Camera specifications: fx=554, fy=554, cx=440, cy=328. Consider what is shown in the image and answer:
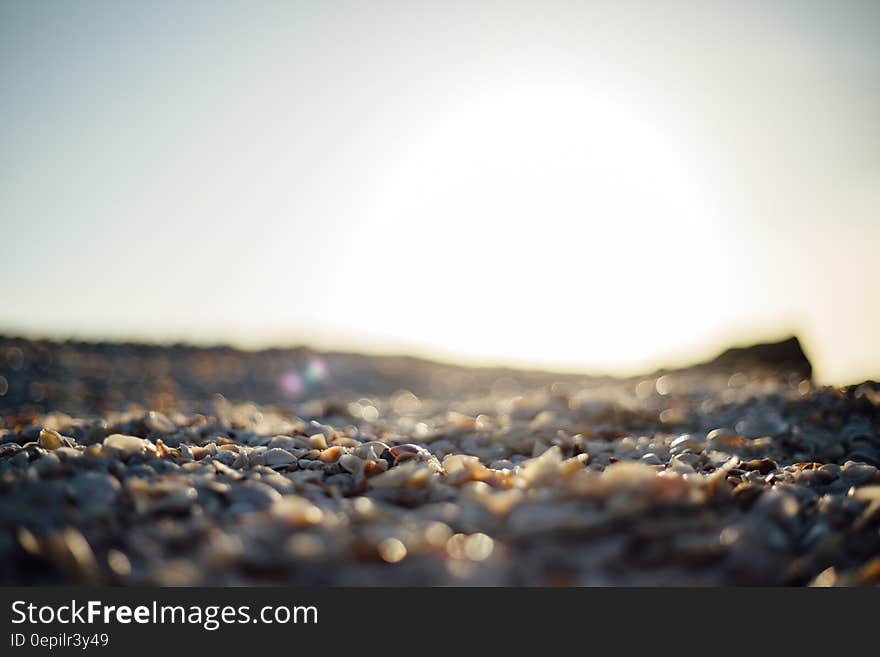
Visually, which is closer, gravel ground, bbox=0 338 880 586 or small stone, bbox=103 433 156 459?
gravel ground, bbox=0 338 880 586

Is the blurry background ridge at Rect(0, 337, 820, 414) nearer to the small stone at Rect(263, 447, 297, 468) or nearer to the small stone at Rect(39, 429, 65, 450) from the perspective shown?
the small stone at Rect(39, 429, 65, 450)

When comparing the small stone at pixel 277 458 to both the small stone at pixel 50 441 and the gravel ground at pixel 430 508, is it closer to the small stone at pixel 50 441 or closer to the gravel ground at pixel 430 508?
the gravel ground at pixel 430 508

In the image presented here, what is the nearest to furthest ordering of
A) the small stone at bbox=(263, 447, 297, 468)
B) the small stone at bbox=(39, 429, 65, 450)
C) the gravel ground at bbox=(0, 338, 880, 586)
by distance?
the gravel ground at bbox=(0, 338, 880, 586), the small stone at bbox=(263, 447, 297, 468), the small stone at bbox=(39, 429, 65, 450)

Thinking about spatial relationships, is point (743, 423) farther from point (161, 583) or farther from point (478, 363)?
point (478, 363)

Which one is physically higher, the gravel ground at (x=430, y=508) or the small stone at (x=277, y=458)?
the small stone at (x=277, y=458)

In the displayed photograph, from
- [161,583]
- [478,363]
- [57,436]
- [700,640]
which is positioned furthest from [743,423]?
[478,363]

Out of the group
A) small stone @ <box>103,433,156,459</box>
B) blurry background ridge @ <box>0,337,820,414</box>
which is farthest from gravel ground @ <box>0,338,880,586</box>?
blurry background ridge @ <box>0,337,820,414</box>

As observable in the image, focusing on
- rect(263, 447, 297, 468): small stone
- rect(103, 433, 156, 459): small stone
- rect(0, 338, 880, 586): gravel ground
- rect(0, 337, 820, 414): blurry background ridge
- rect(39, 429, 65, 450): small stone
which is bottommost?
rect(0, 338, 880, 586): gravel ground

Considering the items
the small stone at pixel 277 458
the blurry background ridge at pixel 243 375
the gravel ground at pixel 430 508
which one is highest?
the blurry background ridge at pixel 243 375

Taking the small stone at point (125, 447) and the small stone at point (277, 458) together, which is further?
the small stone at point (277, 458)

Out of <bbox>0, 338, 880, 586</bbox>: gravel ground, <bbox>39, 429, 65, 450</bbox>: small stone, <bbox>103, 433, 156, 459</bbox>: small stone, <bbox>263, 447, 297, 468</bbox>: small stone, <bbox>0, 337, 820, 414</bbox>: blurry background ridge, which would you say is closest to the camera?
<bbox>0, 338, 880, 586</bbox>: gravel ground

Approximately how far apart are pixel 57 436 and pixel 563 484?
7.42 feet

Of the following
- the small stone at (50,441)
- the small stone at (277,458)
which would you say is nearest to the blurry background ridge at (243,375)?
the small stone at (50,441)

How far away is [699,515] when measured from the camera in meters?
1.66
